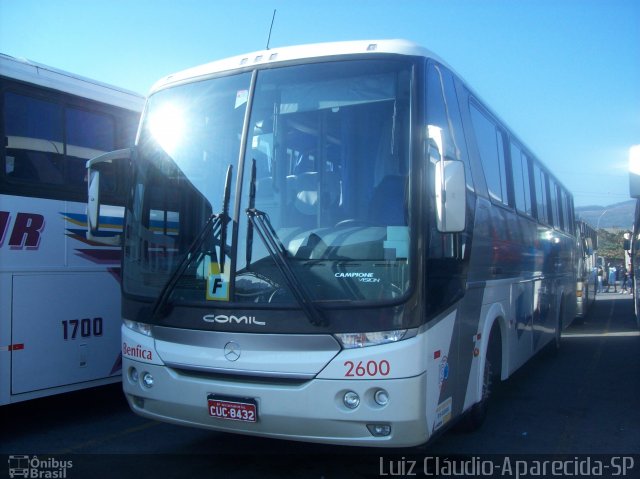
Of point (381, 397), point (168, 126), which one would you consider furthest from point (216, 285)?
point (168, 126)

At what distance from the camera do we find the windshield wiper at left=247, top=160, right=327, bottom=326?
454cm

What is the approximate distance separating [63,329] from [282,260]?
331 cm

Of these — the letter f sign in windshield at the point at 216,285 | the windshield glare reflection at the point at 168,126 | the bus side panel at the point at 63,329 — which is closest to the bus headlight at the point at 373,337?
the letter f sign in windshield at the point at 216,285

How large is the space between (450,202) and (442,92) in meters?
1.21

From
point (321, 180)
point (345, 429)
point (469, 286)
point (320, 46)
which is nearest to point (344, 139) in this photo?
point (321, 180)

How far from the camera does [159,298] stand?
16.8 feet

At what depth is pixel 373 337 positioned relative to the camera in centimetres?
450

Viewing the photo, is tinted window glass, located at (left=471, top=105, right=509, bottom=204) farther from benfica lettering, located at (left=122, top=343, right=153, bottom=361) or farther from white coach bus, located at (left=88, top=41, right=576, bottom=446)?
benfica lettering, located at (left=122, top=343, right=153, bottom=361)

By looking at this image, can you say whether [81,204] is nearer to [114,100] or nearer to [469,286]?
[114,100]

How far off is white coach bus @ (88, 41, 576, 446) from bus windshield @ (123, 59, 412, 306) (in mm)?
11

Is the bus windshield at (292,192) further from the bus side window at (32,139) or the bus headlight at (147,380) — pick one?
the bus side window at (32,139)

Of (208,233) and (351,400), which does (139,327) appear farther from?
(351,400)

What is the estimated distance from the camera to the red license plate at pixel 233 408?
4715 mm

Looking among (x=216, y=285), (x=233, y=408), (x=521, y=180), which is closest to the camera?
(x=233, y=408)
